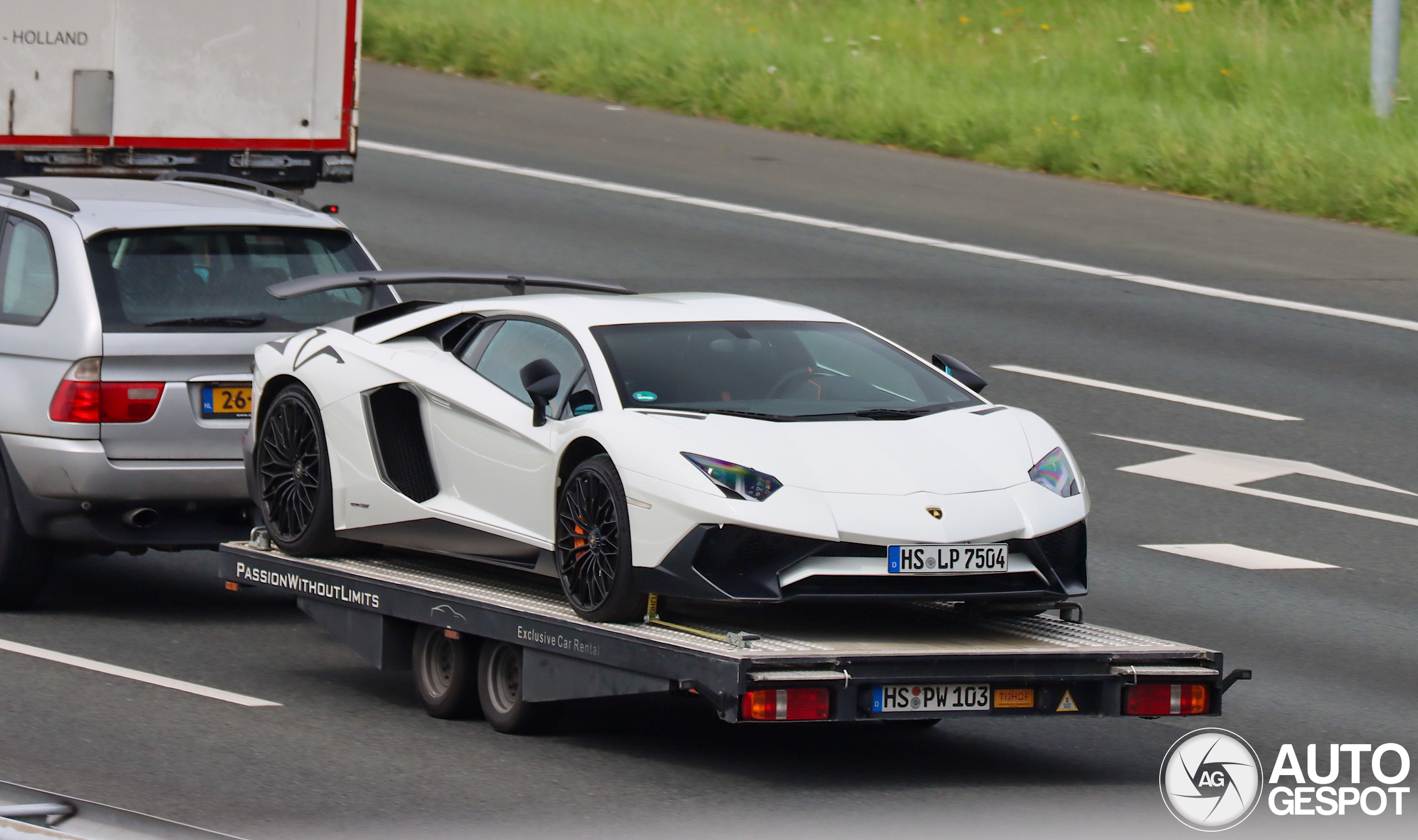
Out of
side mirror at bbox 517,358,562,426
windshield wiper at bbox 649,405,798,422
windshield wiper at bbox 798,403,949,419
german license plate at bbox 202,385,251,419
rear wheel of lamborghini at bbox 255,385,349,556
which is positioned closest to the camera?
windshield wiper at bbox 649,405,798,422

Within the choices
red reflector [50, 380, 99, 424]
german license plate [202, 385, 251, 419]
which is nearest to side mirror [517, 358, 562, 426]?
german license plate [202, 385, 251, 419]

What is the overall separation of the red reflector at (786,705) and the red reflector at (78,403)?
4287 millimetres

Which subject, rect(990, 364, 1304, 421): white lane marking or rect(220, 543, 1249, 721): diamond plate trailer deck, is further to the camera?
rect(990, 364, 1304, 421): white lane marking

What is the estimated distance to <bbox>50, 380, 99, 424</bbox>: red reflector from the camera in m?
10.8

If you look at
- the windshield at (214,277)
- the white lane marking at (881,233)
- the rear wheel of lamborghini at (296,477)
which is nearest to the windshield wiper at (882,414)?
the rear wheel of lamborghini at (296,477)

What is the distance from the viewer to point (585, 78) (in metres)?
26.8

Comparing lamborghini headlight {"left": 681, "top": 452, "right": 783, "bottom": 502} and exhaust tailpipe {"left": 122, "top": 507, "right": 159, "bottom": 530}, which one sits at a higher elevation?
lamborghini headlight {"left": 681, "top": 452, "right": 783, "bottom": 502}

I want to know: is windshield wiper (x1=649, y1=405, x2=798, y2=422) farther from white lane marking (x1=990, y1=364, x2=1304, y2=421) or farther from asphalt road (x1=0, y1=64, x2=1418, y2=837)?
white lane marking (x1=990, y1=364, x2=1304, y2=421)

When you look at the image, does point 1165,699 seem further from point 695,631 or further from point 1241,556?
point 1241,556

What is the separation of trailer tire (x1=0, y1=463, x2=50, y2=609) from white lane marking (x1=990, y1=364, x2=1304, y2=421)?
7.51 m

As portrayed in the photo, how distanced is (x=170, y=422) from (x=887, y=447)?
387 cm

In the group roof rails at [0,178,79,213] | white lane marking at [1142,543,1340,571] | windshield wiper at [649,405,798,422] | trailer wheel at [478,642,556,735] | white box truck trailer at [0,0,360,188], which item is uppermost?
white box truck trailer at [0,0,360,188]

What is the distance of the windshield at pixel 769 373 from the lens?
29.4ft

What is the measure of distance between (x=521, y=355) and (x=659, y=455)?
4.20 ft
